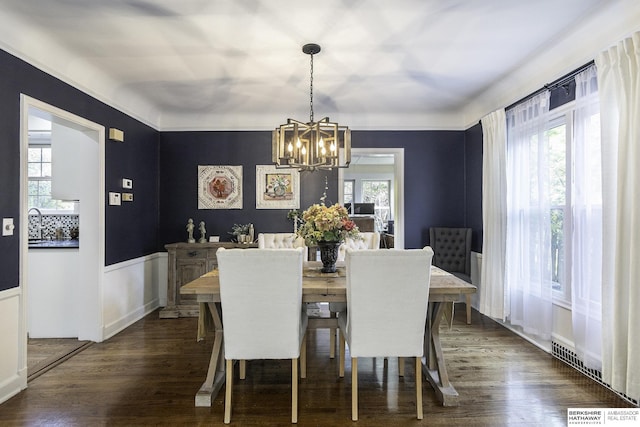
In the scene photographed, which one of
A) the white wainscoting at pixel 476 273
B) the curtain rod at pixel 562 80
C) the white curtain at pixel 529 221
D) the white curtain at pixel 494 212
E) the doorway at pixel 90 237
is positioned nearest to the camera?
the curtain rod at pixel 562 80

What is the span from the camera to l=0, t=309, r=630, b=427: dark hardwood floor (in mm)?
2141

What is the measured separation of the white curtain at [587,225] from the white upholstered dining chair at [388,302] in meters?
1.47

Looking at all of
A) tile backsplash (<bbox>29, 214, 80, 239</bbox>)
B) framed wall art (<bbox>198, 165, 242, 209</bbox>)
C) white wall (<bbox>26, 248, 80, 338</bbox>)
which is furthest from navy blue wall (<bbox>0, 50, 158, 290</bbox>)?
tile backsplash (<bbox>29, 214, 80, 239</bbox>)

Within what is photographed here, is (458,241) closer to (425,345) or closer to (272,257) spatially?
(425,345)

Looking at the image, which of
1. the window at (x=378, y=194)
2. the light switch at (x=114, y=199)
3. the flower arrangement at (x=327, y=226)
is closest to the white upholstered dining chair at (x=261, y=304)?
the flower arrangement at (x=327, y=226)

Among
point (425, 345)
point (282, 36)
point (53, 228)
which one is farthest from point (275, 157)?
point (53, 228)

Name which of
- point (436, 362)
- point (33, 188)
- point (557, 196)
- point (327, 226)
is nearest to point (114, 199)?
point (327, 226)

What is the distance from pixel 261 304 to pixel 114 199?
256 centimetres

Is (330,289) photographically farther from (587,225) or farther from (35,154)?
(35,154)

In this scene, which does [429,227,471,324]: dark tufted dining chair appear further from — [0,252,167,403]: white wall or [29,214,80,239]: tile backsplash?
[29,214,80,239]: tile backsplash

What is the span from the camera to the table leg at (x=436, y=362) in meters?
2.30

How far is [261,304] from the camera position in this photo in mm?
2104

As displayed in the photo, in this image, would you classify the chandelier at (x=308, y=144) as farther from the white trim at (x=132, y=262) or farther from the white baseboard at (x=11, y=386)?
the white baseboard at (x=11, y=386)

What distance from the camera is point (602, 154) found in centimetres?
242
